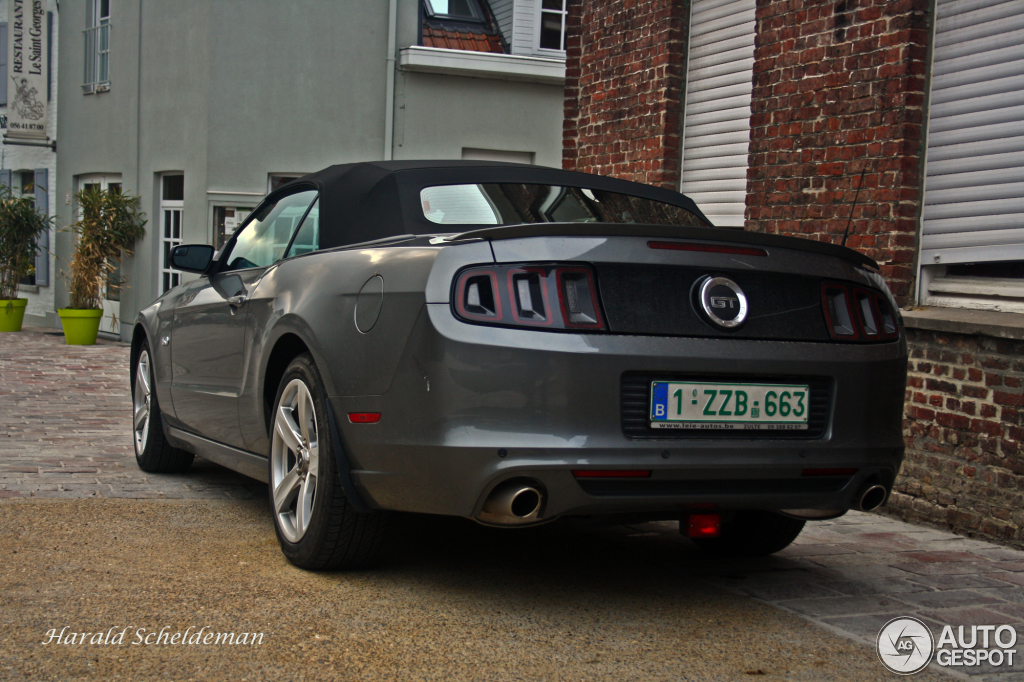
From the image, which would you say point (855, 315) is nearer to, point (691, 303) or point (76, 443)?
point (691, 303)

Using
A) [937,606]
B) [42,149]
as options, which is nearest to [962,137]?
[937,606]

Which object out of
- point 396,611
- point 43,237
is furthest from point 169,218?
point 396,611

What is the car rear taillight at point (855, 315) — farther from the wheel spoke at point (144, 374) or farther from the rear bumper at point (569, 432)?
the wheel spoke at point (144, 374)

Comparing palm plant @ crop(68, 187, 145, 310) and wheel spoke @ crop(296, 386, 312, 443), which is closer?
wheel spoke @ crop(296, 386, 312, 443)

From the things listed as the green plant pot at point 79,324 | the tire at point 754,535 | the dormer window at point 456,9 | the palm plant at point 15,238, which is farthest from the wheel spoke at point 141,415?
the palm plant at point 15,238

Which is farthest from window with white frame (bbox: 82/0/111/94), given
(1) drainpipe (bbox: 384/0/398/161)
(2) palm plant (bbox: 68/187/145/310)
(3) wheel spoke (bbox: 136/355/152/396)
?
(3) wheel spoke (bbox: 136/355/152/396)

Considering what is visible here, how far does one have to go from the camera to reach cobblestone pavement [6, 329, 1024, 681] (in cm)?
393

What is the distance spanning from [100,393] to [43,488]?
499 centimetres

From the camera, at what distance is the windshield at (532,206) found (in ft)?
13.9

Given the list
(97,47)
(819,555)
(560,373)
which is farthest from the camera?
(97,47)

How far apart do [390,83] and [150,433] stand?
11.6 metres

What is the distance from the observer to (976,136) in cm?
584

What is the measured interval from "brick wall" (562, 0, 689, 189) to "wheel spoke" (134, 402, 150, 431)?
13.2 feet

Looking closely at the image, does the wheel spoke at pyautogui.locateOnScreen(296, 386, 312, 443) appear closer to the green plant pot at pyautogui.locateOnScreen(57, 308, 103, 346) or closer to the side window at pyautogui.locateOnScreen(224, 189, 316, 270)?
the side window at pyautogui.locateOnScreen(224, 189, 316, 270)
